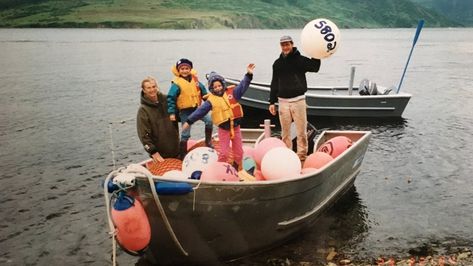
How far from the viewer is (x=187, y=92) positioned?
8531 millimetres

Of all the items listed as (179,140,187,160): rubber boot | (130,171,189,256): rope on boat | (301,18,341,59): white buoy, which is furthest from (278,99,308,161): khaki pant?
(130,171,189,256): rope on boat

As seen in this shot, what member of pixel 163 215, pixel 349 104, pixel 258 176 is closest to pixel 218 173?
pixel 163 215

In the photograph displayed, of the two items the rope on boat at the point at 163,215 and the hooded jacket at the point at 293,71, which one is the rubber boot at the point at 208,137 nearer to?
the hooded jacket at the point at 293,71

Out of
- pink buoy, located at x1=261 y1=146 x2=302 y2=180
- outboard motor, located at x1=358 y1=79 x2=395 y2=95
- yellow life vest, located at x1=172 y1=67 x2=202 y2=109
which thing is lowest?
outboard motor, located at x1=358 y1=79 x2=395 y2=95

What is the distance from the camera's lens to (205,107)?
7.51 meters

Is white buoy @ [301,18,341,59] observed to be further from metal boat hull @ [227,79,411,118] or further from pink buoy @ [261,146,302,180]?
metal boat hull @ [227,79,411,118]

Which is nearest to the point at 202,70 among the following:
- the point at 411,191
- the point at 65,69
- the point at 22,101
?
the point at 65,69

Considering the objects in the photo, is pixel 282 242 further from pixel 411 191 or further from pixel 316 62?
pixel 411 191

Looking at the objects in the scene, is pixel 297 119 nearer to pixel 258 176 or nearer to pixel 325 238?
pixel 258 176

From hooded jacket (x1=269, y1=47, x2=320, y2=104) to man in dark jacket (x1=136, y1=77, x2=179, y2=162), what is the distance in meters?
2.41

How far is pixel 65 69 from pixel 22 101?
1901 cm

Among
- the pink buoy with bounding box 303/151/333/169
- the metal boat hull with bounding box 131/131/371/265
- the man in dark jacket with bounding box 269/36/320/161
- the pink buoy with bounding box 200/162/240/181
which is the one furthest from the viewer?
the man in dark jacket with bounding box 269/36/320/161

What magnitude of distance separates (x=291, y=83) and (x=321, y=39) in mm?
1033

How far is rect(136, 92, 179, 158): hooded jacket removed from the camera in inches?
296
